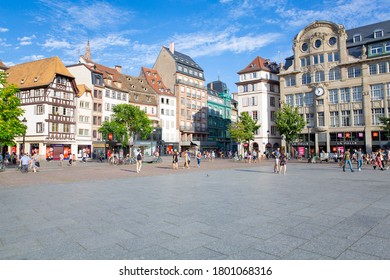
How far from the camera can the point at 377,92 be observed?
47469 mm

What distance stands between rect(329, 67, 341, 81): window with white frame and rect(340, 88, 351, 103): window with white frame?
236cm

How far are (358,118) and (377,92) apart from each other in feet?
16.4

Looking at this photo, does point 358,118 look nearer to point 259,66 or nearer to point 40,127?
point 259,66

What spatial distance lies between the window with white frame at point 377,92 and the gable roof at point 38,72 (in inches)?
1991

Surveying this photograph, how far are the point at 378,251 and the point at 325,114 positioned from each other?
174 ft

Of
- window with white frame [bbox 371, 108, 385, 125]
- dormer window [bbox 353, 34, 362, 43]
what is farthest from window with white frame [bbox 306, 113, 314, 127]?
dormer window [bbox 353, 34, 362, 43]

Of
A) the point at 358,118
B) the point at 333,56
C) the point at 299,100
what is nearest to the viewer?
the point at 358,118

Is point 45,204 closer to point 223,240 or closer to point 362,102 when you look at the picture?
point 223,240

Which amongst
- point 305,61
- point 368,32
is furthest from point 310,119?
point 368,32

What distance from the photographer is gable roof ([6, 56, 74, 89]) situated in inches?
1815

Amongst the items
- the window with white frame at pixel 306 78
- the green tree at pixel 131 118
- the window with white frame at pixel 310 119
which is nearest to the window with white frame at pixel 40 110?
the green tree at pixel 131 118

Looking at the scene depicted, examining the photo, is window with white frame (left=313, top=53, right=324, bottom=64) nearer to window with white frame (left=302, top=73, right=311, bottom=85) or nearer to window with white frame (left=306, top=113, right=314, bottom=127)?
window with white frame (left=302, top=73, right=311, bottom=85)

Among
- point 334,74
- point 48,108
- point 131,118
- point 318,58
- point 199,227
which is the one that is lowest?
point 199,227

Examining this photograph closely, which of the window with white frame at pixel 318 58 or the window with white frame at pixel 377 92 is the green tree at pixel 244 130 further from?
the window with white frame at pixel 377 92
